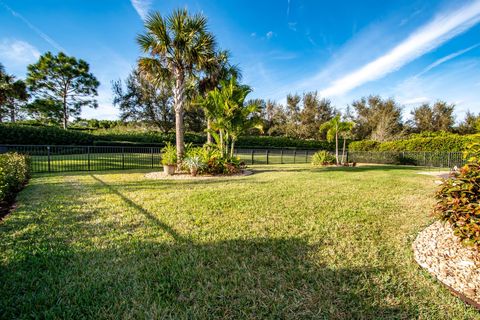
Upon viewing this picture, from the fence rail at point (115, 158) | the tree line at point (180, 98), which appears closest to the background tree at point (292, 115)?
the tree line at point (180, 98)

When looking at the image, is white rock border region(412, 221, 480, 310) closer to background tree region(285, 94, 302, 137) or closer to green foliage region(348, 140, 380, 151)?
green foliage region(348, 140, 380, 151)

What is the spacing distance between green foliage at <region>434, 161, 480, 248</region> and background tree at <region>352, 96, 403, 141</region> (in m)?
29.5

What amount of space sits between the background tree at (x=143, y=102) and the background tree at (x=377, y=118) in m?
26.0

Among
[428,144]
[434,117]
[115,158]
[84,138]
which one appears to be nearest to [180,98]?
[115,158]

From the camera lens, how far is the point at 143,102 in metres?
23.8

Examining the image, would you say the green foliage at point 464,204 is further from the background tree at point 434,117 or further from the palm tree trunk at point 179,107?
the background tree at point 434,117

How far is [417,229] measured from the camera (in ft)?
10.4

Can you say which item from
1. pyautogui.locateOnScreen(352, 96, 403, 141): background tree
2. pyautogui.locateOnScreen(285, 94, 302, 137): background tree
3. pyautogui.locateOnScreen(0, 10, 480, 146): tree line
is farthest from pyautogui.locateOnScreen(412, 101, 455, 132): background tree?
pyautogui.locateOnScreen(285, 94, 302, 137): background tree

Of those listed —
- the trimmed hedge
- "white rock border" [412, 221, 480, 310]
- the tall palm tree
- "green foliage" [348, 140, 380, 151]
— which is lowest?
"white rock border" [412, 221, 480, 310]

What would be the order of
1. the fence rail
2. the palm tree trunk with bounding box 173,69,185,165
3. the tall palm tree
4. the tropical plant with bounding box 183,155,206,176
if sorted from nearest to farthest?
the tropical plant with bounding box 183,155,206,176 → the tall palm tree → the palm tree trunk with bounding box 173,69,185,165 → the fence rail

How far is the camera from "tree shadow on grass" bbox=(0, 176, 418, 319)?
5.23 feet

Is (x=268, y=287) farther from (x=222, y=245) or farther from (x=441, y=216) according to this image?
(x=441, y=216)

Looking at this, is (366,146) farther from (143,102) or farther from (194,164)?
(143,102)

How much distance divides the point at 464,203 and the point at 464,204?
0.01m
